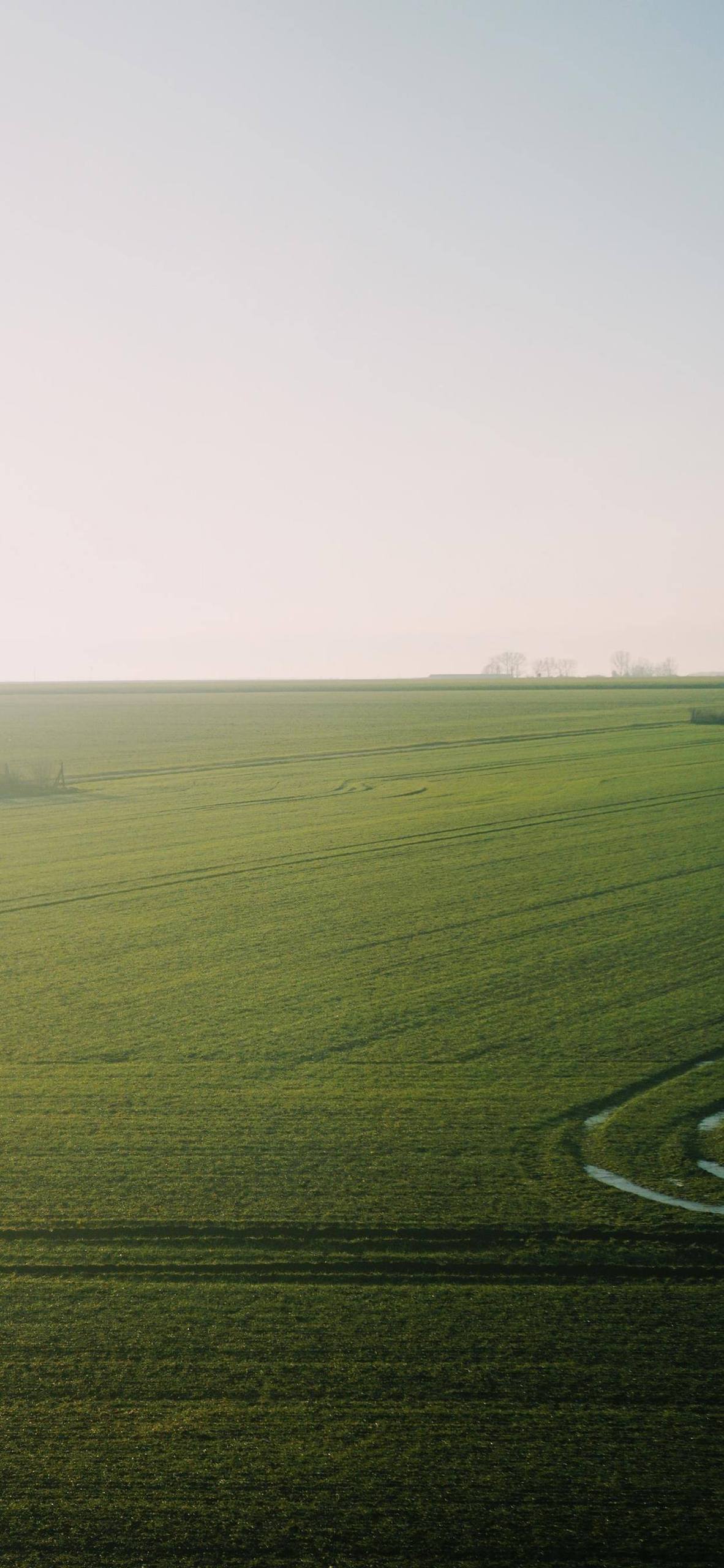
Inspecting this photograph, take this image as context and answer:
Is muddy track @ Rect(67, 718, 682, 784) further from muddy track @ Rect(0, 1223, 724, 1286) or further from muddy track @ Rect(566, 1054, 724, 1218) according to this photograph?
muddy track @ Rect(0, 1223, 724, 1286)

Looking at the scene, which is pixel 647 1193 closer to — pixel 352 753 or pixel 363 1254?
pixel 363 1254

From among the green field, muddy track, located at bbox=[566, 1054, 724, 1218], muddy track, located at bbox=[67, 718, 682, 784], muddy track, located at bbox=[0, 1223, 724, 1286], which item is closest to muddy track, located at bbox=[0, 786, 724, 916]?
the green field

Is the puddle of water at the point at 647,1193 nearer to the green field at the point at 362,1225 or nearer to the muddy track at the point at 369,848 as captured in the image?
the green field at the point at 362,1225

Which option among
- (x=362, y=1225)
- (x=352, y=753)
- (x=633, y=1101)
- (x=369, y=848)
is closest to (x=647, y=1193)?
(x=633, y=1101)

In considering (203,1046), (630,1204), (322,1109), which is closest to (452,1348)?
(630,1204)

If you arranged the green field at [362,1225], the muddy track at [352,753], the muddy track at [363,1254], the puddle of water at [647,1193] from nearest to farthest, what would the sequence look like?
the green field at [362,1225]
the muddy track at [363,1254]
the puddle of water at [647,1193]
the muddy track at [352,753]

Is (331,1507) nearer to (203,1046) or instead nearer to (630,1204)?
(630,1204)

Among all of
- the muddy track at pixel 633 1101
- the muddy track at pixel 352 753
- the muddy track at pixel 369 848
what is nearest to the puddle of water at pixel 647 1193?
the muddy track at pixel 633 1101
